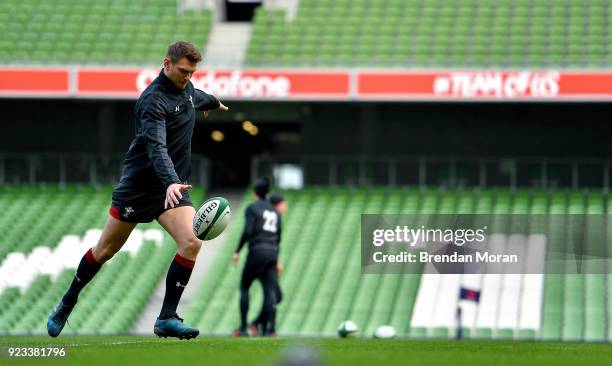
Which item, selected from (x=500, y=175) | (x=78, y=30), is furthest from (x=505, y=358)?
(x=78, y=30)

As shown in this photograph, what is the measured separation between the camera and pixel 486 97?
20.9 meters

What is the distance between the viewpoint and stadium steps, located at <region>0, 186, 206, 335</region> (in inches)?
701

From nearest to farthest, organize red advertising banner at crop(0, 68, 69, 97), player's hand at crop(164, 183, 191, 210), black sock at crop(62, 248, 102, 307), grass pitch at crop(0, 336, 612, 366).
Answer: grass pitch at crop(0, 336, 612, 366) < player's hand at crop(164, 183, 191, 210) < black sock at crop(62, 248, 102, 307) < red advertising banner at crop(0, 68, 69, 97)

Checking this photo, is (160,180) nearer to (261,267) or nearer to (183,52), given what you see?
(183,52)

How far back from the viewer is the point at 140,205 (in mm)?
8961

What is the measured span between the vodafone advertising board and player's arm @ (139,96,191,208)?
41.5ft

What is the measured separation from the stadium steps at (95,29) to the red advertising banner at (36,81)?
1176 millimetres

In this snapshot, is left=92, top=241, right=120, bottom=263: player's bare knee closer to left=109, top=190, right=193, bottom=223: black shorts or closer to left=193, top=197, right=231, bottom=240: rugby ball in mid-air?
left=109, top=190, right=193, bottom=223: black shorts

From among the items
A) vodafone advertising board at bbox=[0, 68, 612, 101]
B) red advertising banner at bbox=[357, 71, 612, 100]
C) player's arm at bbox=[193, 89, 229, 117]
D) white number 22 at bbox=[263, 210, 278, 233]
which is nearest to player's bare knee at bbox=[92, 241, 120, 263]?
player's arm at bbox=[193, 89, 229, 117]

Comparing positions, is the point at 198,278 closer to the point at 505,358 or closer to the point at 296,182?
the point at 296,182

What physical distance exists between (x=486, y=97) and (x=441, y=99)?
2.51 feet

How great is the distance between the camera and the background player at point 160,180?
8.74m

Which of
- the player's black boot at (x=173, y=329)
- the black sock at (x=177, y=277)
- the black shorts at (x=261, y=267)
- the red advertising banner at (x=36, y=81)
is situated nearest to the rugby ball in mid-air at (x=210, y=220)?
the black sock at (x=177, y=277)

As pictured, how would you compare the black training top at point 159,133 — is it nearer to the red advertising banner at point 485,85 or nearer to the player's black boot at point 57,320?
the player's black boot at point 57,320
